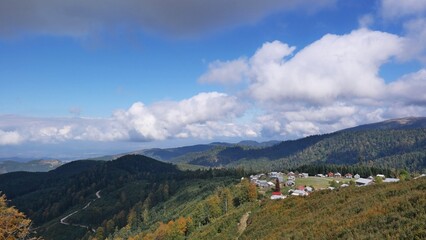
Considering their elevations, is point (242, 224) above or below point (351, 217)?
below

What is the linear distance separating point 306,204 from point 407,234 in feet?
103

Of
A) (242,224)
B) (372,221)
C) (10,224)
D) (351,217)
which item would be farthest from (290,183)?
(10,224)

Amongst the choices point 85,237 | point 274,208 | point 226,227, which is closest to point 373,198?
point 274,208

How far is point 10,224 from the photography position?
83.6 feet

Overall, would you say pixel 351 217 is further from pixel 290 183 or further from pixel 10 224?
pixel 290 183

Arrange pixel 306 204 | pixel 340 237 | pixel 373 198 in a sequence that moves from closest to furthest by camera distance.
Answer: pixel 340 237 < pixel 373 198 < pixel 306 204

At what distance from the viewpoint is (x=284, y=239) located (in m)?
32.5

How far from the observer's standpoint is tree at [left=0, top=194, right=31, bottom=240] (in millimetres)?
24812

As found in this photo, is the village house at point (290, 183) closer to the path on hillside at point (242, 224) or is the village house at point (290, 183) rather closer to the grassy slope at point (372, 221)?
the path on hillside at point (242, 224)

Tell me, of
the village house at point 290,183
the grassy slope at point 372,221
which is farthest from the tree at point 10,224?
the village house at point 290,183

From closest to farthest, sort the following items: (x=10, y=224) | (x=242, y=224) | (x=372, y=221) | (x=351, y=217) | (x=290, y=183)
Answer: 1. (x=10, y=224)
2. (x=372, y=221)
3. (x=351, y=217)
4. (x=242, y=224)
5. (x=290, y=183)

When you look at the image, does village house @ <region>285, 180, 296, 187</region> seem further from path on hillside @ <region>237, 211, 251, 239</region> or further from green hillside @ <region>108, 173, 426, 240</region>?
green hillside @ <region>108, 173, 426, 240</region>

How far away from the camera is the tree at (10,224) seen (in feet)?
81.4

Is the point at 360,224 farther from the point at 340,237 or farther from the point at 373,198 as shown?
the point at 373,198
